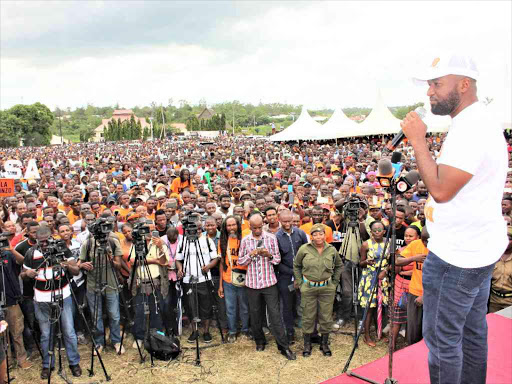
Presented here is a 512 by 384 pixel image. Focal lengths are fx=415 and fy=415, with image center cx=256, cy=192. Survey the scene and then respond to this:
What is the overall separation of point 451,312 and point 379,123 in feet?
87.8

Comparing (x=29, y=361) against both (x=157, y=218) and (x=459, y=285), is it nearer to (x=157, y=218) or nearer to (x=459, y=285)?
(x=157, y=218)

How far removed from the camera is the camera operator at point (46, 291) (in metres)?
4.48

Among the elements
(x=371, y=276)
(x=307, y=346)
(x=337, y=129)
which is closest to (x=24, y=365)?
(x=307, y=346)

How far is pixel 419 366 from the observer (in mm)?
2988

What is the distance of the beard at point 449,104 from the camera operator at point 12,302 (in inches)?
171

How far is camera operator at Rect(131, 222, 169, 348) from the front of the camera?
16.6 feet

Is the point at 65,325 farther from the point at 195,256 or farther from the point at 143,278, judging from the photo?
the point at 195,256

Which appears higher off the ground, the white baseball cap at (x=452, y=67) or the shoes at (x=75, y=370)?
the white baseball cap at (x=452, y=67)

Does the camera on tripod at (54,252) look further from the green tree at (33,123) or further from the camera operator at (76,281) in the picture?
the green tree at (33,123)

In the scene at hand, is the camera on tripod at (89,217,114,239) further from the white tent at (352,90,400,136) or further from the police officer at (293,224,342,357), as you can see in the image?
the white tent at (352,90,400,136)

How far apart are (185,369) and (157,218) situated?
6.87 ft

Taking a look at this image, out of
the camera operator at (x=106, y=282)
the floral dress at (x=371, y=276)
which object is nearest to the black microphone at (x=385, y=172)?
the floral dress at (x=371, y=276)

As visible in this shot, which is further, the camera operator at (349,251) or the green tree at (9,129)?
the green tree at (9,129)

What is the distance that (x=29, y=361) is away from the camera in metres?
4.97
